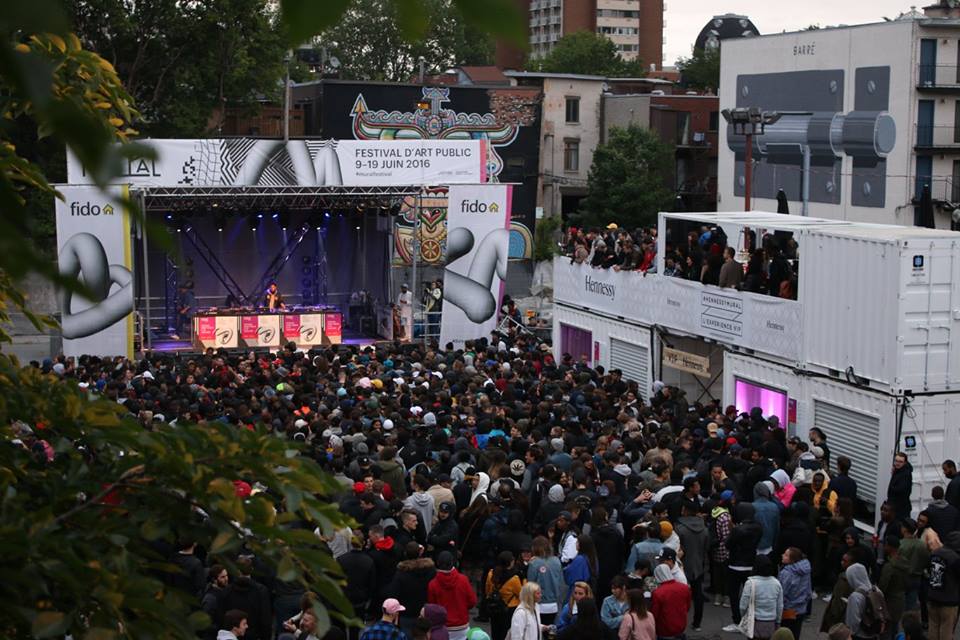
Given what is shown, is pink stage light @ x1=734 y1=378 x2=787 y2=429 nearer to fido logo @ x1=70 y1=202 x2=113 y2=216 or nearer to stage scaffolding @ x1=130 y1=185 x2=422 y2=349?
stage scaffolding @ x1=130 y1=185 x2=422 y2=349

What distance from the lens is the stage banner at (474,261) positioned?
27.9 metres

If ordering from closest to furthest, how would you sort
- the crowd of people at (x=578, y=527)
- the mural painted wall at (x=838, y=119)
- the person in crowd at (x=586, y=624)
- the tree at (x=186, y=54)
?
the person in crowd at (x=586, y=624) → the crowd of people at (x=578, y=527) → the tree at (x=186, y=54) → the mural painted wall at (x=838, y=119)

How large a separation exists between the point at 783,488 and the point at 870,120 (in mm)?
33584

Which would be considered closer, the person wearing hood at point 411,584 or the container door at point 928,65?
the person wearing hood at point 411,584

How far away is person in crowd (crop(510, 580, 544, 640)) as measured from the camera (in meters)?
9.16

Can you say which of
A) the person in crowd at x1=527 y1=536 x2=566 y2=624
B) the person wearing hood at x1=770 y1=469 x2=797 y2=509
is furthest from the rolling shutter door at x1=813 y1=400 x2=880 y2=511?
the person in crowd at x1=527 y1=536 x2=566 y2=624

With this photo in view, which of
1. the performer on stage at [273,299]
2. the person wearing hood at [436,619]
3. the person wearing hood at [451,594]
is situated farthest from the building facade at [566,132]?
the person wearing hood at [436,619]

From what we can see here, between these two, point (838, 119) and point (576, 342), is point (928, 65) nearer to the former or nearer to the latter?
point (838, 119)

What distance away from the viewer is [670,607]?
1002cm

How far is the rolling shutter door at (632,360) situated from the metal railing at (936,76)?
25.2 m

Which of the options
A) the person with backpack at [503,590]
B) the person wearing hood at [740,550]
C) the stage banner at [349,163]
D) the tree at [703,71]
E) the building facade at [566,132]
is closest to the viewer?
the person with backpack at [503,590]

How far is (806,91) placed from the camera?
4691cm

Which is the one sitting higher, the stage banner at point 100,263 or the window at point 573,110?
the window at point 573,110

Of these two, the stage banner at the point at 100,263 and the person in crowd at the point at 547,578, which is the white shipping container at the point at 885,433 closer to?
the person in crowd at the point at 547,578
